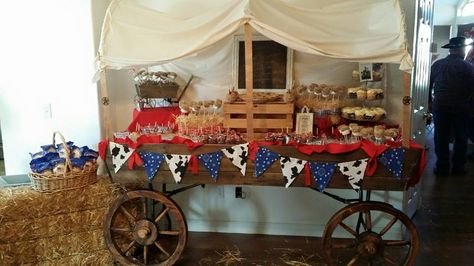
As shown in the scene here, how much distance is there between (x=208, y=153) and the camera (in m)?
2.44

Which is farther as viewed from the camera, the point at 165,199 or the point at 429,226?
the point at 429,226

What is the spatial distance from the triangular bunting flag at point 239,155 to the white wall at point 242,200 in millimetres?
829

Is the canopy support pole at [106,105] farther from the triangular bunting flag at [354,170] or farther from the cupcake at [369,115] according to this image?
the cupcake at [369,115]

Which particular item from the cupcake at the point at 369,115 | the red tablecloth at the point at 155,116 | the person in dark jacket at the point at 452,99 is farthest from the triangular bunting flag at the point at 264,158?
the person in dark jacket at the point at 452,99

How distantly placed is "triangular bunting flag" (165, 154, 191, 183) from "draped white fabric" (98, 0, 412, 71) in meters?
0.64

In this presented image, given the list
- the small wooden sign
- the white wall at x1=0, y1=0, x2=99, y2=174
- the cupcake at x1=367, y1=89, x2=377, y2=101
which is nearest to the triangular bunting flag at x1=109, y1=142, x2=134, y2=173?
the white wall at x1=0, y1=0, x2=99, y2=174

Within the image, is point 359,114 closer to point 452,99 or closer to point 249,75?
point 249,75

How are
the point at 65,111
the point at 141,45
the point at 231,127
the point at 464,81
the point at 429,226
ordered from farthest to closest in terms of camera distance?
the point at 464,81 → the point at 429,226 → the point at 65,111 → the point at 231,127 → the point at 141,45

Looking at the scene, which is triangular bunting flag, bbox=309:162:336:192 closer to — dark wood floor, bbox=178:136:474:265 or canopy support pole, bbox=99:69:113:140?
dark wood floor, bbox=178:136:474:265

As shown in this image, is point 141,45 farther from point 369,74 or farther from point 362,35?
point 369,74

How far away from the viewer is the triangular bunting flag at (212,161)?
2.43 meters

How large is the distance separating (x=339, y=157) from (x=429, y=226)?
171 cm

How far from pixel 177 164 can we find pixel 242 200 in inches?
37.4

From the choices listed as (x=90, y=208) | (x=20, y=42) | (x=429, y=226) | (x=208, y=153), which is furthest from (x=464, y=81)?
(x=20, y=42)
